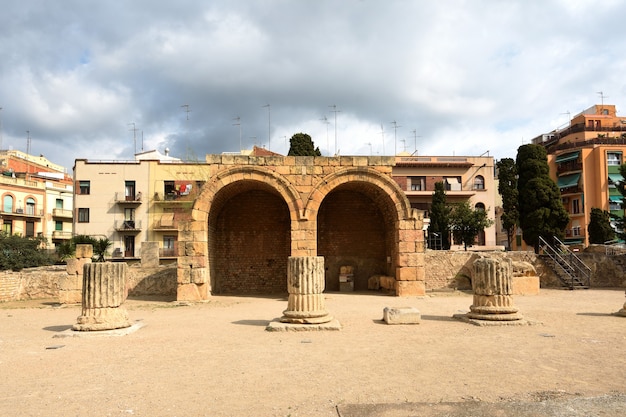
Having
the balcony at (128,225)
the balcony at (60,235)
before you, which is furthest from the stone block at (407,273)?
the balcony at (60,235)

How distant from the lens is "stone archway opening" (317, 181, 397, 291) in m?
17.8

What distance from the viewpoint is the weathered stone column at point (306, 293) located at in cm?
912

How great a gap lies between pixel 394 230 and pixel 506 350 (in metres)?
9.22

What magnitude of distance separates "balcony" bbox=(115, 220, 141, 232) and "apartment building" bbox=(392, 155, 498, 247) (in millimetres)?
22401

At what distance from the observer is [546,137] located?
159 feet

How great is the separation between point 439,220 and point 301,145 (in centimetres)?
1236

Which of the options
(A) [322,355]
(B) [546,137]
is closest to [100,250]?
(A) [322,355]

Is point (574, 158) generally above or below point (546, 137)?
below

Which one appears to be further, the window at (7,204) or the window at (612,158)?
the window at (612,158)

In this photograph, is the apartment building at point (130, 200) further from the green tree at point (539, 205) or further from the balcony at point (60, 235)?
the green tree at point (539, 205)

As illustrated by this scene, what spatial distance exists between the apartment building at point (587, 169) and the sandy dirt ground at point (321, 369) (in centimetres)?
3340

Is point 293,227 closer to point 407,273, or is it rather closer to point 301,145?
point 407,273

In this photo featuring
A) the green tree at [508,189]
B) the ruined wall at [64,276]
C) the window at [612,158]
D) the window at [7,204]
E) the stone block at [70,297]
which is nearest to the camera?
the stone block at [70,297]

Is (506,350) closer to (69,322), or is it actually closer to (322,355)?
(322,355)
